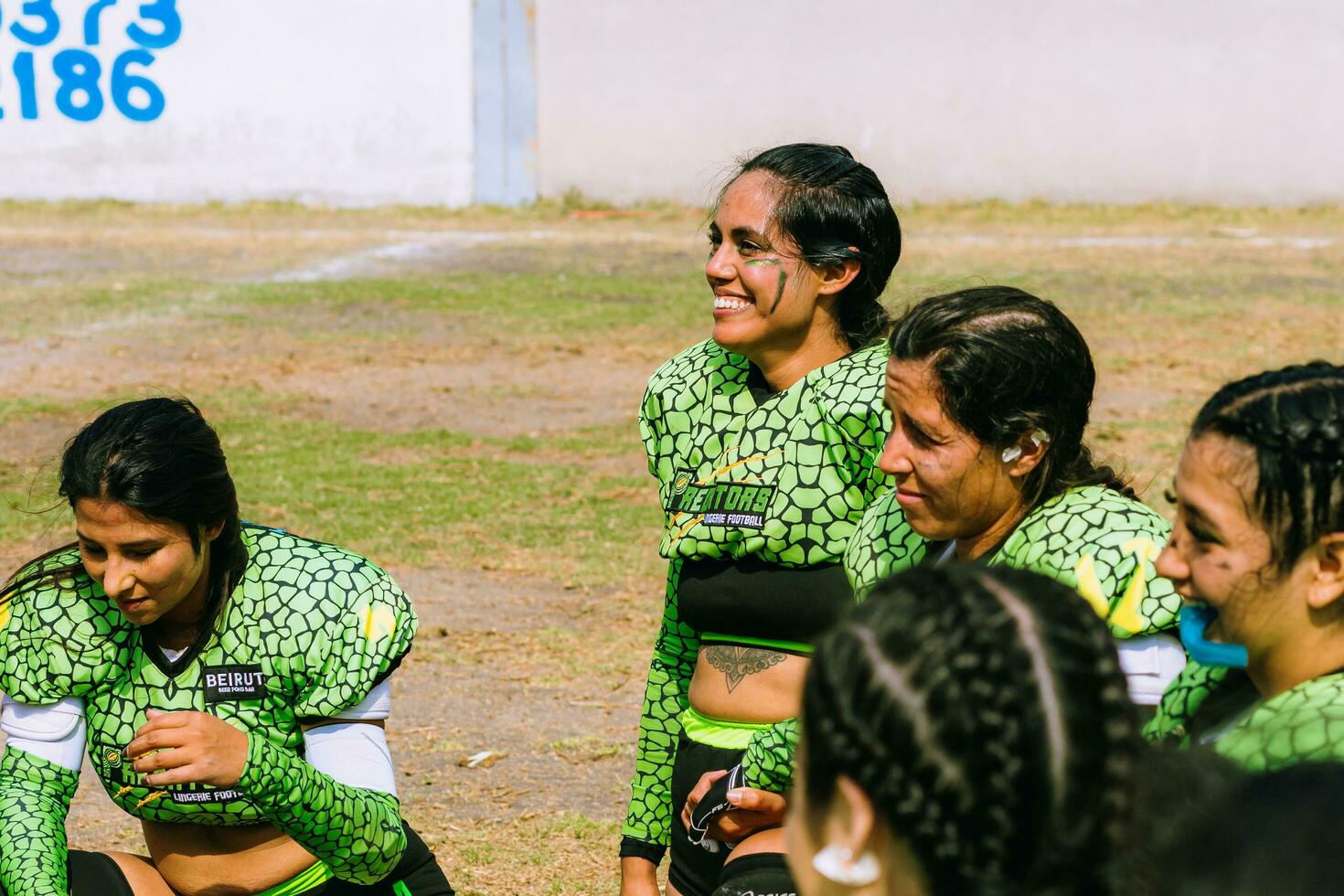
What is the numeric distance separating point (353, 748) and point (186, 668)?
1.16 feet

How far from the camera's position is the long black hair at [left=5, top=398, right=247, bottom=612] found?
3.01m

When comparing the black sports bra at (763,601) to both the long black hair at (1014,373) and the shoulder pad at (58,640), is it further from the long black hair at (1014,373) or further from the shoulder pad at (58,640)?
the shoulder pad at (58,640)

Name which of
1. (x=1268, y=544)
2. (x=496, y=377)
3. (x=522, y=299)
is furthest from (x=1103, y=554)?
(x=522, y=299)

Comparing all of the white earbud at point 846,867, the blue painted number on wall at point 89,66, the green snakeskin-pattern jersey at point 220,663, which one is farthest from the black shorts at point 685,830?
the blue painted number on wall at point 89,66

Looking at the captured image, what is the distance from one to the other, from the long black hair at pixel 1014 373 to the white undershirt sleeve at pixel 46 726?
5.78 feet

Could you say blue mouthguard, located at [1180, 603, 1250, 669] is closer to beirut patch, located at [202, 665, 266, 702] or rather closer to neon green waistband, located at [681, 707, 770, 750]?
neon green waistband, located at [681, 707, 770, 750]

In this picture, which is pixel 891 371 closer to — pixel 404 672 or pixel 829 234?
pixel 829 234

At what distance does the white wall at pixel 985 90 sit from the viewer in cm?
2247

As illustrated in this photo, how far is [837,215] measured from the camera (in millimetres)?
3281

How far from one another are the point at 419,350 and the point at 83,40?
11.7 meters

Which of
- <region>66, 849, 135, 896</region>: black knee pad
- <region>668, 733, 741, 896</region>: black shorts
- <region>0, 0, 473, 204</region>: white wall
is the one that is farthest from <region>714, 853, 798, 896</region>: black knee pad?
<region>0, 0, 473, 204</region>: white wall

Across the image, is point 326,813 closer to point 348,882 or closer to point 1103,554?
point 348,882

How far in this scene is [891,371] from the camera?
2.70m

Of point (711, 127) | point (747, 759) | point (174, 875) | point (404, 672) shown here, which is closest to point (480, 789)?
point (404, 672)
